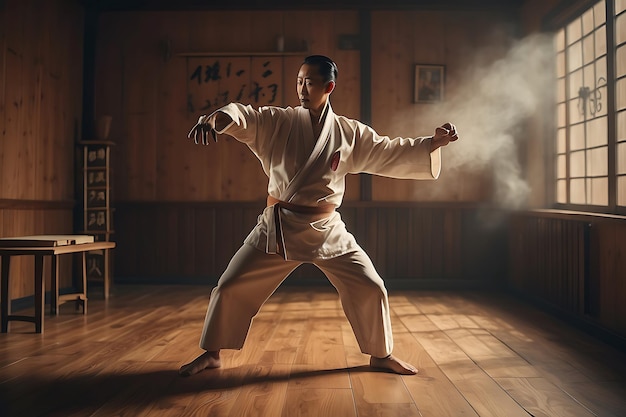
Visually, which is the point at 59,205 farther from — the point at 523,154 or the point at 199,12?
the point at 523,154

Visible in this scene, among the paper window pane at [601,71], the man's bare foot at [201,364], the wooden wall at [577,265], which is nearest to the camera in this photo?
the man's bare foot at [201,364]

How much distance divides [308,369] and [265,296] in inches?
14.7

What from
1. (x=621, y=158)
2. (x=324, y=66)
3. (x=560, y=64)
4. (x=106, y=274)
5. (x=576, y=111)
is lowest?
(x=106, y=274)

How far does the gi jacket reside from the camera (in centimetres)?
241

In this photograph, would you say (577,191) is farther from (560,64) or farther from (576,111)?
(560,64)

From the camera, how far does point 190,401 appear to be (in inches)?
78.7

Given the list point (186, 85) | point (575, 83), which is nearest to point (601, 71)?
point (575, 83)

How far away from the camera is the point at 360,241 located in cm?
509

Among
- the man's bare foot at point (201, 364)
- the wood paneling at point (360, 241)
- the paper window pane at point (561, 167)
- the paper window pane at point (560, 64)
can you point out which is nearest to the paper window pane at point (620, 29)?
the paper window pane at point (560, 64)

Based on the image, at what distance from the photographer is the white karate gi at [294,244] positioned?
2.38 meters

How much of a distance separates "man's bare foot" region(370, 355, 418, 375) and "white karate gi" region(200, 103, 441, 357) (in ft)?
0.18

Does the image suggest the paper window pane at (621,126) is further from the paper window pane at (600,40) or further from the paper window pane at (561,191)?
the paper window pane at (561,191)

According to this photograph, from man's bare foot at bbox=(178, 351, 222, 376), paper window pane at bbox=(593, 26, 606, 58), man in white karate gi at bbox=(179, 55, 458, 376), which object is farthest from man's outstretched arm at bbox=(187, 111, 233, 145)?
paper window pane at bbox=(593, 26, 606, 58)

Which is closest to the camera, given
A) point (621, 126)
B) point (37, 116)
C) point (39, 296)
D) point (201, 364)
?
point (201, 364)
